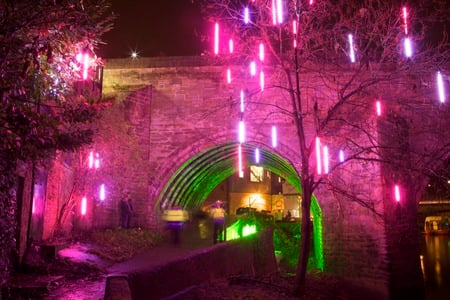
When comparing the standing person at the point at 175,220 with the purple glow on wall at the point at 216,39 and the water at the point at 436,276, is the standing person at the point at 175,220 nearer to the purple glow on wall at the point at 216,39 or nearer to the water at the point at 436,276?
the purple glow on wall at the point at 216,39

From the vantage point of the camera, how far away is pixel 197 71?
15242mm

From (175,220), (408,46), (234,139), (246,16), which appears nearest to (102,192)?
(175,220)

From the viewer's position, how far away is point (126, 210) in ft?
46.5

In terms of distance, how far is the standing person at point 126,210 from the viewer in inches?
556

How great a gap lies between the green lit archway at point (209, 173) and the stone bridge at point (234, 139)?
0.27 feet

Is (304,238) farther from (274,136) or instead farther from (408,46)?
(274,136)

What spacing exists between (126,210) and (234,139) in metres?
4.33

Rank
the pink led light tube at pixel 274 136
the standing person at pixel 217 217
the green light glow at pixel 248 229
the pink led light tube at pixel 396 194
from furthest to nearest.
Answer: the green light glow at pixel 248 229
the pink led light tube at pixel 274 136
the standing person at pixel 217 217
the pink led light tube at pixel 396 194

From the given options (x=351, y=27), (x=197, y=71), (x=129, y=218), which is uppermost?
(x=197, y=71)

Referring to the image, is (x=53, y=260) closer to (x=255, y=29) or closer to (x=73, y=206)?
(x=73, y=206)

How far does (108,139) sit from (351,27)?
7502mm

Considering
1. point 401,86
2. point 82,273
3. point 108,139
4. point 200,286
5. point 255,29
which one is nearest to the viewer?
point 200,286

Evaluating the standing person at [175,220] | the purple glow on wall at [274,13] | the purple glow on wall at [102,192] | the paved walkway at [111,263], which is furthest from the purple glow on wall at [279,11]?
the purple glow on wall at [102,192]

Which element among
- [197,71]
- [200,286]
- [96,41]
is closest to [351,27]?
[96,41]
